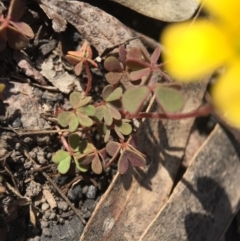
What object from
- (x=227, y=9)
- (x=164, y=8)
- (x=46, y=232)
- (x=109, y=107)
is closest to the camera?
(x=227, y=9)

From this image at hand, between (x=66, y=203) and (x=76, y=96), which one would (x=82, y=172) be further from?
(x=76, y=96)

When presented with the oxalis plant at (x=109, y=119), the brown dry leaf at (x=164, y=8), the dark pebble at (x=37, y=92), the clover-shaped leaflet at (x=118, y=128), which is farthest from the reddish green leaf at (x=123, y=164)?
the brown dry leaf at (x=164, y=8)

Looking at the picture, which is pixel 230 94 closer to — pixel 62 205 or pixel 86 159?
pixel 86 159

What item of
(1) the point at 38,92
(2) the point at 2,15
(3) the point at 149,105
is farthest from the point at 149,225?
(2) the point at 2,15

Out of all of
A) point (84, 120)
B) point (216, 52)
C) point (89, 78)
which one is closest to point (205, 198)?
point (84, 120)

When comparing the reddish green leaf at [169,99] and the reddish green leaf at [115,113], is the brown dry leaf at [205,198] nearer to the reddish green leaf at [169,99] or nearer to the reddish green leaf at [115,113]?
the reddish green leaf at [115,113]

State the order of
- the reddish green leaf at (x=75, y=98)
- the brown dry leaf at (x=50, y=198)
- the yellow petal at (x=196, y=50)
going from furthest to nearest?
the brown dry leaf at (x=50, y=198)
the reddish green leaf at (x=75, y=98)
the yellow petal at (x=196, y=50)

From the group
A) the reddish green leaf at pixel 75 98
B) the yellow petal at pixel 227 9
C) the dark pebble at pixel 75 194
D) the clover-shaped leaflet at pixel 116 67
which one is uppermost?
the yellow petal at pixel 227 9
